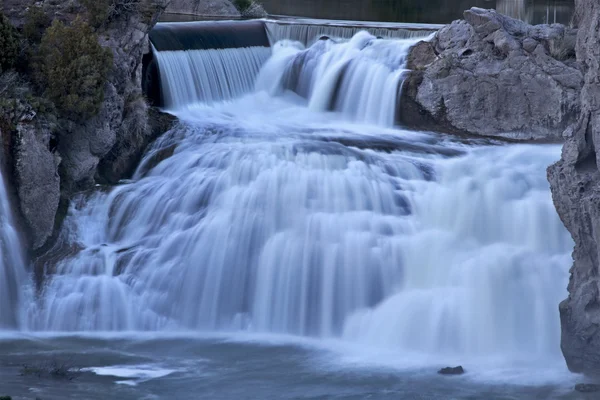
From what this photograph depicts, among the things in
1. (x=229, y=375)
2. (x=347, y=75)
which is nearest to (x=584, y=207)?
(x=229, y=375)

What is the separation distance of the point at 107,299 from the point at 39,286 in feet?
3.66

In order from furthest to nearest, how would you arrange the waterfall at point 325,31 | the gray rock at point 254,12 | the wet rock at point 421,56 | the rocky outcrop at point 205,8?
the rocky outcrop at point 205,8
the gray rock at point 254,12
the waterfall at point 325,31
the wet rock at point 421,56

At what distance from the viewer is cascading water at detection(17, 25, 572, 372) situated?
14.3m

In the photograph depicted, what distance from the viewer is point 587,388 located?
39.6ft

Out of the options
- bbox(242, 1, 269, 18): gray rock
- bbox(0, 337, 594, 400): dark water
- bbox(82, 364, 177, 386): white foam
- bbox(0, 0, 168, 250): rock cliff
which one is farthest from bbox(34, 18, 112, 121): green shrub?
bbox(242, 1, 269, 18): gray rock

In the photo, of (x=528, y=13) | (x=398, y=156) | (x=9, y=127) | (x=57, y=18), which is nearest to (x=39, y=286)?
(x=9, y=127)

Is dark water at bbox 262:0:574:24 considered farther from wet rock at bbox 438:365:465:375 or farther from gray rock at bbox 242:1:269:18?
wet rock at bbox 438:365:465:375

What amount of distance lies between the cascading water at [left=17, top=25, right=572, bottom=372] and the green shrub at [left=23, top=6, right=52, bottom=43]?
9.68 ft

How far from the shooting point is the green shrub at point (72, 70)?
16484 millimetres

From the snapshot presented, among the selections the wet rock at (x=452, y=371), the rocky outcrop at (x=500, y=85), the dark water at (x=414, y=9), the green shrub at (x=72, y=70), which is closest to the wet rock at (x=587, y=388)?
the wet rock at (x=452, y=371)

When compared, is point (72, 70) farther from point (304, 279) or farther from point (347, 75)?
point (347, 75)

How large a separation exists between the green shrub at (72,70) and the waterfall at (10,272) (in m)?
2.02

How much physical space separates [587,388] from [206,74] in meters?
12.9

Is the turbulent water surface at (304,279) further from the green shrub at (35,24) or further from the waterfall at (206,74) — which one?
the green shrub at (35,24)
